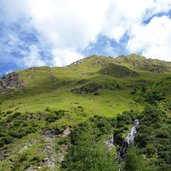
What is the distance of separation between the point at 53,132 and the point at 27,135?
1089cm

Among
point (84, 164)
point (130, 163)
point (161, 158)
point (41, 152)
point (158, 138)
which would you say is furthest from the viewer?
point (41, 152)

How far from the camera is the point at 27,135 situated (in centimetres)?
15400

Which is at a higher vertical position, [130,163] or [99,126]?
[99,126]

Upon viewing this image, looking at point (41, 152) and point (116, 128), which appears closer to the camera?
point (41, 152)

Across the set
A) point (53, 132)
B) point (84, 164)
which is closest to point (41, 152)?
point (53, 132)

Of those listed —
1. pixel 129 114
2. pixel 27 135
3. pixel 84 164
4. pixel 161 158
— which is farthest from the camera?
pixel 129 114

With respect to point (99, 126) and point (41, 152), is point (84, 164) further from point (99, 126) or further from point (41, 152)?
point (99, 126)

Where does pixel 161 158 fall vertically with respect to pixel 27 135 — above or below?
below

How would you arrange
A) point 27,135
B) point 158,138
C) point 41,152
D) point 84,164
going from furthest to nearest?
point 27,135 < point 41,152 < point 158,138 < point 84,164

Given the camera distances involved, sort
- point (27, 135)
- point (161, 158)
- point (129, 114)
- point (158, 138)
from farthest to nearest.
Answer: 1. point (129, 114)
2. point (27, 135)
3. point (158, 138)
4. point (161, 158)

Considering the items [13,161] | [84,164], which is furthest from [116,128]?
[84,164]

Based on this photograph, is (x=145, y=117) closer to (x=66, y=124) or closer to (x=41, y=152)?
(x=66, y=124)

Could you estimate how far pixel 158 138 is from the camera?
12694 cm

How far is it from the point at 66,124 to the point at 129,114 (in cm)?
3252
